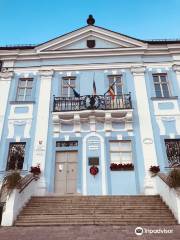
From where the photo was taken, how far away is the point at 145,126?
12.9 metres

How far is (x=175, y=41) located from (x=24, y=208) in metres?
13.8

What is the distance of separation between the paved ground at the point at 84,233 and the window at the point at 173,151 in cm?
526

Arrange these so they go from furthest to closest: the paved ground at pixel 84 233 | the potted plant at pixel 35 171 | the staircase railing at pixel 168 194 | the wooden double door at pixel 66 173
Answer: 1. the wooden double door at pixel 66 173
2. the potted plant at pixel 35 171
3. the staircase railing at pixel 168 194
4. the paved ground at pixel 84 233

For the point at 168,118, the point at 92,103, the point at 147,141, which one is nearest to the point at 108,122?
the point at 92,103

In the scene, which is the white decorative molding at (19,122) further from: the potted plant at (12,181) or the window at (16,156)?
the potted plant at (12,181)

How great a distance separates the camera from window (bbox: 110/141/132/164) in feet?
40.4

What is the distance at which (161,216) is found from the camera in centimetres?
792

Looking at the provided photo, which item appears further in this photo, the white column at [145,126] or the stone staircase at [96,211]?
the white column at [145,126]

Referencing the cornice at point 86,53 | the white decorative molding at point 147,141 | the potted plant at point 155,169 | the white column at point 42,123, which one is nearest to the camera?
the potted plant at point 155,169

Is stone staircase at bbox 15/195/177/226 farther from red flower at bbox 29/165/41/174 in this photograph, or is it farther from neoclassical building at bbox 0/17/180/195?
neoclassical building at bbox 0/17/180/195

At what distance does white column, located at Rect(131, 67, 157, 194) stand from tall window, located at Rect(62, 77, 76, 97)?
12.1ft

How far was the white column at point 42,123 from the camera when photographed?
1211 cm

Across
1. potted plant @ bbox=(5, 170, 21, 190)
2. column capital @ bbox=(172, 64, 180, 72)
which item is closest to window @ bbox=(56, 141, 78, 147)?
potted plant @ bbox=(5, 170, 21, 190)

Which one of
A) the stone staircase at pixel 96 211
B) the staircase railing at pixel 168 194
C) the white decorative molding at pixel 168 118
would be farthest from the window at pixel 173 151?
the stone staircase at pixel 96 211
